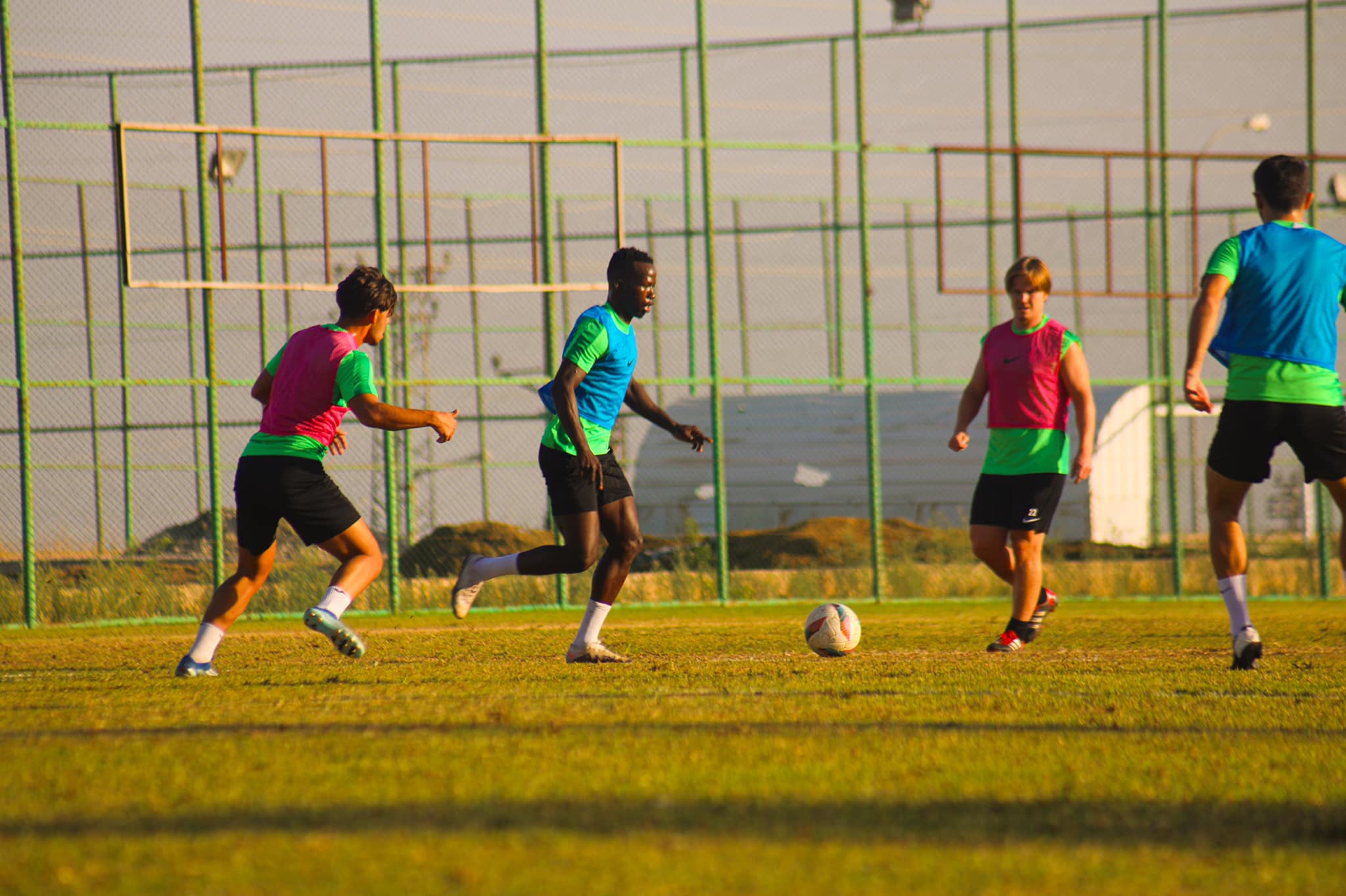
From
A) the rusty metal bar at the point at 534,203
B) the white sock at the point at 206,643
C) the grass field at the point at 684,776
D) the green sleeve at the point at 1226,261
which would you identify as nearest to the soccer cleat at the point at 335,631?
the grass field at the point at 684,776

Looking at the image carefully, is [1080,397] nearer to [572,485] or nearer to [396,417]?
[572,485]

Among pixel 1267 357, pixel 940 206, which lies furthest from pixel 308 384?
pixel 940 206

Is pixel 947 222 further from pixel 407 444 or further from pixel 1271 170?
pixel 1271 170

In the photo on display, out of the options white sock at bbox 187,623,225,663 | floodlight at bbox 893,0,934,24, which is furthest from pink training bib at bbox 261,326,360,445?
floodlight at bbox 893,0,934,24

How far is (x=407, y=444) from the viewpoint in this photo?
47.1 feet

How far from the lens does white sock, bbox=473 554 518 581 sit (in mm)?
7676

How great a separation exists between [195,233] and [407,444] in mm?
9363

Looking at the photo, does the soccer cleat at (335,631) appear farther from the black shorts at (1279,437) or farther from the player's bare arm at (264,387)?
the black shorts at (1279,437)

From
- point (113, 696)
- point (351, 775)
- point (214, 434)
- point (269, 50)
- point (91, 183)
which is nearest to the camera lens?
point (351, 775)

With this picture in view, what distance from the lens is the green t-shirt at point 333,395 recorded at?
682 cm

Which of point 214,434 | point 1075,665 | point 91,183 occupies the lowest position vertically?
point 1075,665

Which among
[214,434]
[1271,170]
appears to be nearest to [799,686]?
[1271,170]

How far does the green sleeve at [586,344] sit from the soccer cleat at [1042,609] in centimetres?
284

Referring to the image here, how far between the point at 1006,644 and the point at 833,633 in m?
0.98
